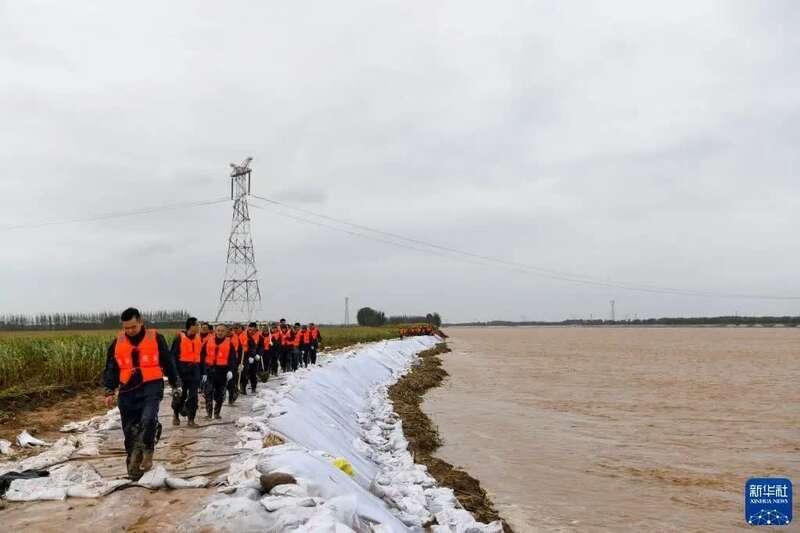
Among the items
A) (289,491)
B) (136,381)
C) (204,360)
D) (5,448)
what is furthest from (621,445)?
(5,448)

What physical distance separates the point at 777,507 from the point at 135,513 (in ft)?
23.3

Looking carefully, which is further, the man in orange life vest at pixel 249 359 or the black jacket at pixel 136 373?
the man in orange life vest at pixel 249 359

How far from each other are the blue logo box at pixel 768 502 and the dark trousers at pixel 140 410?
661 cm

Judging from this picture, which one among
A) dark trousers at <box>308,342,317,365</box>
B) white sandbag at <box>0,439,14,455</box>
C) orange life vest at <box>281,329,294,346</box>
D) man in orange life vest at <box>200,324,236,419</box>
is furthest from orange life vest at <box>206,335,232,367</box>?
dark trousers at <box>308,342,317,365</box>

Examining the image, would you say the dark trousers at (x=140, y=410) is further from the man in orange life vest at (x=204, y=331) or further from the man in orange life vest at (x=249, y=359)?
the man in orange life vest at (x=249, y=359)

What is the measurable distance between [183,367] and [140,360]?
329 centimetres

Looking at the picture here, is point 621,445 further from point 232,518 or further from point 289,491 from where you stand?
point 232,518

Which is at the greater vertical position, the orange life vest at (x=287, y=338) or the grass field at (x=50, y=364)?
the orange life vest at (x=287, y=338)

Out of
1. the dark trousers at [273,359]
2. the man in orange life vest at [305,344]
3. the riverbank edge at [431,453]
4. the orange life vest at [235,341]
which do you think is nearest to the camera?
the riverbank edge at [431,453]

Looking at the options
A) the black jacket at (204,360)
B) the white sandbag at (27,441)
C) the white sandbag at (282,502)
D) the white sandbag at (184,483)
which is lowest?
the white sandbag at (27,441)

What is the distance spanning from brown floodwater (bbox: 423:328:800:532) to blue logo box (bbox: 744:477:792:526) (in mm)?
176

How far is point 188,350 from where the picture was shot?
8.92 meters

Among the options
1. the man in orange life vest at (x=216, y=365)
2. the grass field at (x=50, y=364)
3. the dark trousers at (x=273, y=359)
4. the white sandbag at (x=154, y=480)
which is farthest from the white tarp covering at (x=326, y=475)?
the grass field at (x=50, y=364)

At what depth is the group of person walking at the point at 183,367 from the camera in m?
5.76
